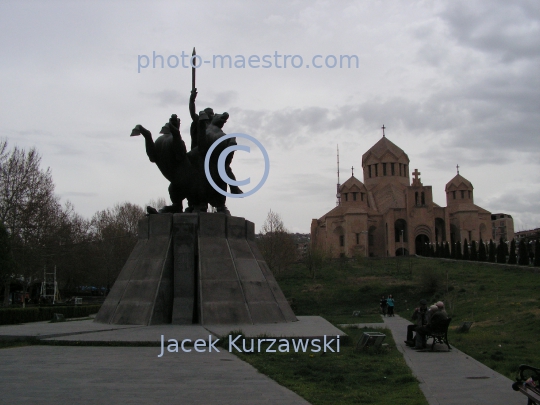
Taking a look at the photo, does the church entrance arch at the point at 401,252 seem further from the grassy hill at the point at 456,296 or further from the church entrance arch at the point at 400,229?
the grassy hill at the point at 456,296

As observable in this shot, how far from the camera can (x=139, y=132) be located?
42.6 ft

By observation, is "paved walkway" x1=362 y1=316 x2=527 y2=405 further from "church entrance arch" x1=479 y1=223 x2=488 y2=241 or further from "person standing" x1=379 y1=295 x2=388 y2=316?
"church entrance arch" x1=479 y1=223 x2=488 y2=241

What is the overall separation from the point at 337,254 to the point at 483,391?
2494 inches

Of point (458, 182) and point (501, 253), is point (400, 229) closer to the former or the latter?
point (458, 182)

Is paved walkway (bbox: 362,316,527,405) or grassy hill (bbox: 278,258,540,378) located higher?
grassy hill (bbox: 278,258,540,378)

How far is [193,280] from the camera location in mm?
12328

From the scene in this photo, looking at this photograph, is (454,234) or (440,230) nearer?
(454,234)

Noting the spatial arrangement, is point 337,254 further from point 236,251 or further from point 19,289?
point 236,251

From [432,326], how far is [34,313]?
1479 cm

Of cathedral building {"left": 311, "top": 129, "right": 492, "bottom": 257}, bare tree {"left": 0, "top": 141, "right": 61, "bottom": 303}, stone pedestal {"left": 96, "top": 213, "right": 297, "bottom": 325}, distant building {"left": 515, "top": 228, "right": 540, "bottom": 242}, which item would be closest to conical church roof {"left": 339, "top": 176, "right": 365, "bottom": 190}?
cathedral building {"left": 311, "top": 129, "right": 492, "bottom": 257}

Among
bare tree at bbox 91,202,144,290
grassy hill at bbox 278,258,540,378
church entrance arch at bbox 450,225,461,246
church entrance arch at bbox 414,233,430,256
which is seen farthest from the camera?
church entrance arch at bbox 450,225,461,246

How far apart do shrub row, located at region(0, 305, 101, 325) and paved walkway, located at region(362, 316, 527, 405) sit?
13.3 metres

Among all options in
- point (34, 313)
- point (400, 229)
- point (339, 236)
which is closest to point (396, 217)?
point (400, 229)

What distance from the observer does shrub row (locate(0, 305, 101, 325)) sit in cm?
1788
